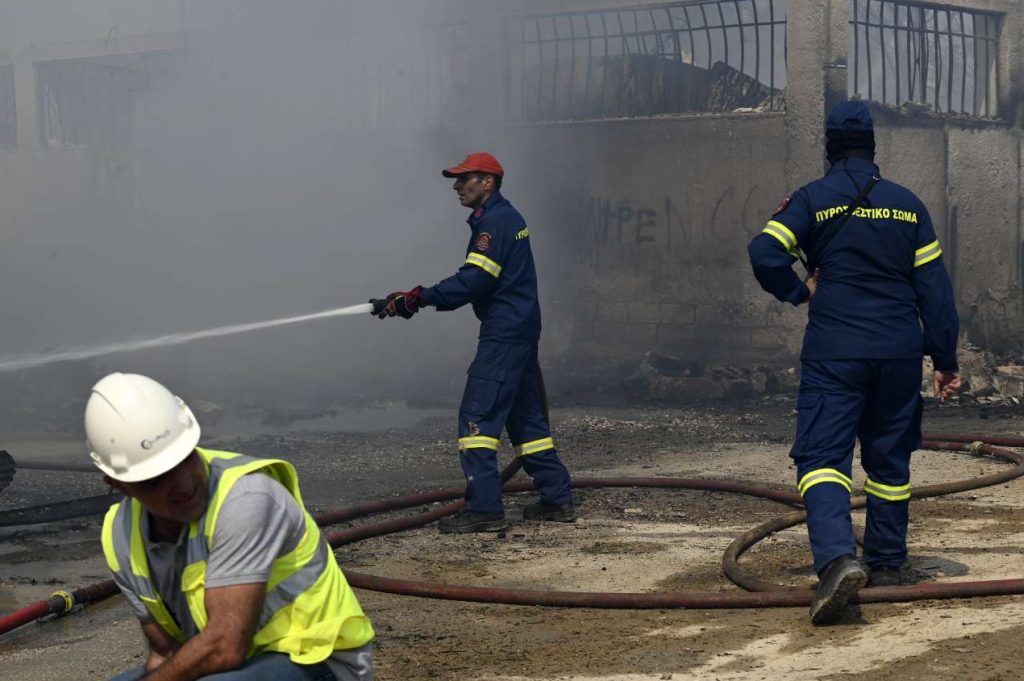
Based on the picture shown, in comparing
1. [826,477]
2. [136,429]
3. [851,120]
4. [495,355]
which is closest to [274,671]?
[136,429]

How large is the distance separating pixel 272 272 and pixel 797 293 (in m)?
12.9

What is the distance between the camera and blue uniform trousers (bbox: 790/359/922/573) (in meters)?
4.95

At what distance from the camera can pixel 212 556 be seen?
2729mm

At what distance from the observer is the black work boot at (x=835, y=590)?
4.59 meters

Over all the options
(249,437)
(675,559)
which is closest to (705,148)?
(249,437)

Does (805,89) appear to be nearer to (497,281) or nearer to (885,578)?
(497,281)

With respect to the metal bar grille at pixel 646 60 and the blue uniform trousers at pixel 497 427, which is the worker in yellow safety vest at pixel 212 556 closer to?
the blue uniform trousers at pixel 497 427

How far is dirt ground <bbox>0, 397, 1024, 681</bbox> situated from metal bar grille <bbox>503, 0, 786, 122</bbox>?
5.23 metres

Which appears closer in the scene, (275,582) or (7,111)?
(275,582)

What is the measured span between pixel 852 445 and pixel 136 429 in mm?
3093

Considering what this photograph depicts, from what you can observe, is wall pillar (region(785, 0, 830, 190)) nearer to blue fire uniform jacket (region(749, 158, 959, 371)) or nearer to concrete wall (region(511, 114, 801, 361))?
concrete wall (region(511, 114, 801, 361))

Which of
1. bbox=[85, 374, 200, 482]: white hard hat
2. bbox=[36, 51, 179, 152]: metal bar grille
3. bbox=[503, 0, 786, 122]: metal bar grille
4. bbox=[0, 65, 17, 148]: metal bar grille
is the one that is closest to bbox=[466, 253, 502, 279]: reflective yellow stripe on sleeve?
bbox=[85, 374, 200, 482]: white hard hat

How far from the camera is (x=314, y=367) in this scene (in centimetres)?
1488

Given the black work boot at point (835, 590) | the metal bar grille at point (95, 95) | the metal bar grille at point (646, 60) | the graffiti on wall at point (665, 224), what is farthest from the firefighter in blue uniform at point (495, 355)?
the metal bar grille at point (95, 95)
